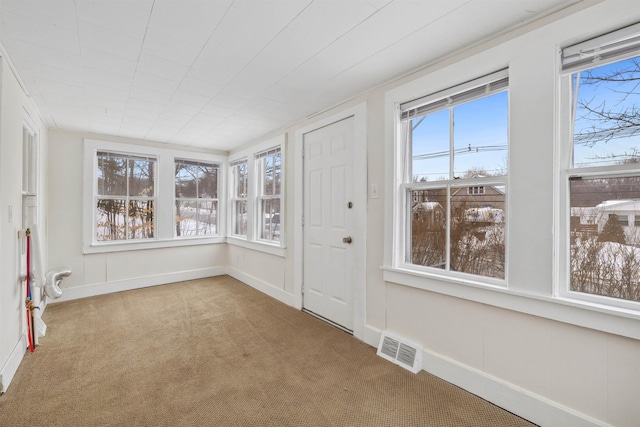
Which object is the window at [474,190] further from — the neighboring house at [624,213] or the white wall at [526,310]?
the neighboring house at [624,213]

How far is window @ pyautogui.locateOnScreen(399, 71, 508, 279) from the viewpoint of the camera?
198 cm

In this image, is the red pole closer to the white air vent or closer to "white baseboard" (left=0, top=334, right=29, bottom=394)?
"white baseboard" (left=0, top=334, right=29, bottom=394)

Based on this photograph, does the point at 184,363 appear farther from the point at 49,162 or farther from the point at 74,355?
the point at 49,162

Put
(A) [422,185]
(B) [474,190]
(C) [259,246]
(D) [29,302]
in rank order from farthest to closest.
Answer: (C) [259,246] < (D) [29,302] < (A) [422,185] < (B) [474,190]

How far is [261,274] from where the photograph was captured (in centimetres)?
445

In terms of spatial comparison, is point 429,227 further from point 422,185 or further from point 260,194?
point 260,194

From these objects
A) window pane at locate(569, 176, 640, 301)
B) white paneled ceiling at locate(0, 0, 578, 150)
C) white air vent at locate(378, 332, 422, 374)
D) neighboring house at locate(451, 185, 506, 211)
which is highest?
white paneled ceiling at locate(0, 0, 578, 150)

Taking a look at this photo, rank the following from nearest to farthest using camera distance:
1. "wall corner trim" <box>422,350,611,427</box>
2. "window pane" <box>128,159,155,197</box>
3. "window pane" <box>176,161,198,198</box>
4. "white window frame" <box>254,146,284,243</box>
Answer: "wall corner trim" <box>422,350,611,427</box> → "white window frame" <box>254,146,284,243</box> → "window pane" <box>128,159,155,197</box> → "window pane" <box>176,161,198,198</box>

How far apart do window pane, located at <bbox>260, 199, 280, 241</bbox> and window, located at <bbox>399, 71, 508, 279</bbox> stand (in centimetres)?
218

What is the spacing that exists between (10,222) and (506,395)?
3.63m

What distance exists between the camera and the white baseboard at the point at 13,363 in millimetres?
2004

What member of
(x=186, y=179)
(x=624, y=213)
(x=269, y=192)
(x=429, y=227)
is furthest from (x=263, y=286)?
(x=624, y=213)

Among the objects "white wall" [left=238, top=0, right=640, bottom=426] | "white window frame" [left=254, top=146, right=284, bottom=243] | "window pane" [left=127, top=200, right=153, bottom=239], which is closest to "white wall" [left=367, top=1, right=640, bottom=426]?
"white wall" [left=238, top=0, right=640, bottom=426]

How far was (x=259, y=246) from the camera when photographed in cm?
445
